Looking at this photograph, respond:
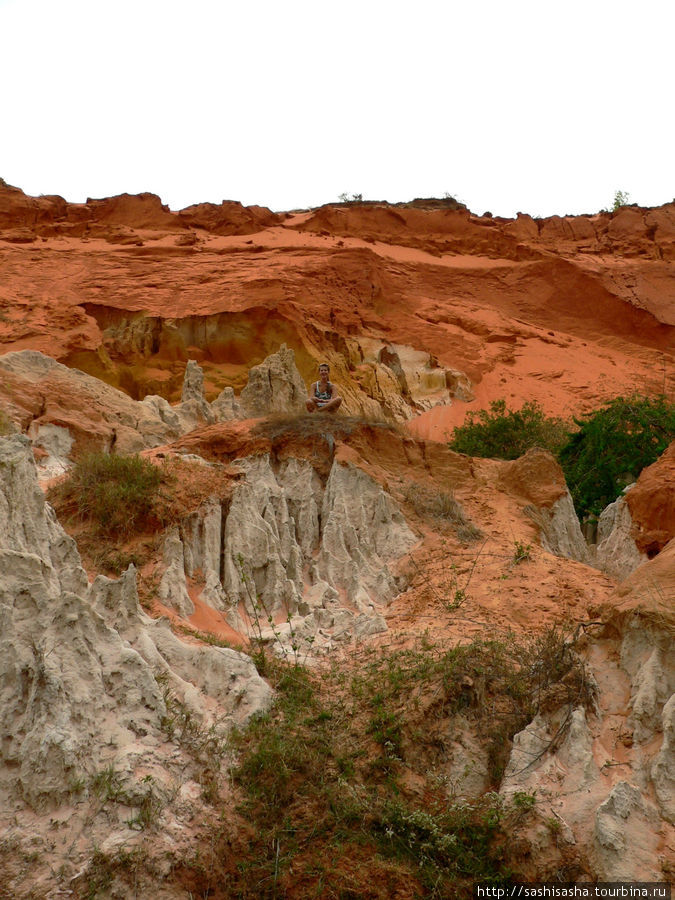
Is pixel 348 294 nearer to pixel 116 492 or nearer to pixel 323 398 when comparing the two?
pixel 323 398

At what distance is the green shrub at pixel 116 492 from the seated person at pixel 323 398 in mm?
3563

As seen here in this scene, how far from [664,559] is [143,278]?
79.9ft

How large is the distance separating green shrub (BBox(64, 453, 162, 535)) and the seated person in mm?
3563

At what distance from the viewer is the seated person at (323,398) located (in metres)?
12.2

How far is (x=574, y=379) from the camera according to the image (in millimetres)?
27938

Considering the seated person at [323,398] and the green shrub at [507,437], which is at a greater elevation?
the seated person at [323,398]

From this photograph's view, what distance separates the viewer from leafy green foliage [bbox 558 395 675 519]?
14.4m

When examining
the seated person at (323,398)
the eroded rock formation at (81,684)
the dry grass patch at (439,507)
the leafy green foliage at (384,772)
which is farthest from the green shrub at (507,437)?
the eroded rock formation at (81,684)

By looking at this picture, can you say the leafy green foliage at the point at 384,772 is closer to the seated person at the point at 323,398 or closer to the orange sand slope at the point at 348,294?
the seated person at the point at 323,398

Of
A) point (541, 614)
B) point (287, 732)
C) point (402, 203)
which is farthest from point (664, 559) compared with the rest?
point (402, 203)

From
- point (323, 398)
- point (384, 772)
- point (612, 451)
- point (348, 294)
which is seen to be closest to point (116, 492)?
point (384, 772)

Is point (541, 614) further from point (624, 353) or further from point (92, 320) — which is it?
point (624, 353)

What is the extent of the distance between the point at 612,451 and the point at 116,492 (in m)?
9.35

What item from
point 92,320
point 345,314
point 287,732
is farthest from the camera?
point 345,314
